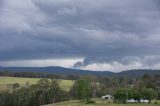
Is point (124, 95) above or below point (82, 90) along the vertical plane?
below

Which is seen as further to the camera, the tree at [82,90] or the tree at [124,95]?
the tree at [82,90]

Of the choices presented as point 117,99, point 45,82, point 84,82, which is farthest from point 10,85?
point 117,99

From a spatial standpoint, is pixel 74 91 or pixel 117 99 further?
pixel 74 91

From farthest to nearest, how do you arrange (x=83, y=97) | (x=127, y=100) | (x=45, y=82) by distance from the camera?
(x=45, y=82)
(x=83, y=97)
(x=127, y=100)

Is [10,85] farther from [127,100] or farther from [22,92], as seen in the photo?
[127,100]

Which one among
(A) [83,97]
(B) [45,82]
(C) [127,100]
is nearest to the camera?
(C) [127,100]

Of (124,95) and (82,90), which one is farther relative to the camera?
(82,90)

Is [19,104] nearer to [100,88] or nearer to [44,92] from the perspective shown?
[44,92]

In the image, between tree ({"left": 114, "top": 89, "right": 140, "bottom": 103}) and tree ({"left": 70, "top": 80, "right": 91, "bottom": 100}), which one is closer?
tree ({"left": 114, "top": 89, "right": 140, "bottom": 103})

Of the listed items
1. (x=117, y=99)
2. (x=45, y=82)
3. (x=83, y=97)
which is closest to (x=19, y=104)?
(x=45, y=82)

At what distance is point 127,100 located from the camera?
5482 inches

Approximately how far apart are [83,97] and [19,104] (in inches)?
1063

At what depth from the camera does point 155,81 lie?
641 feet

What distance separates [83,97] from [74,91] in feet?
46.7
